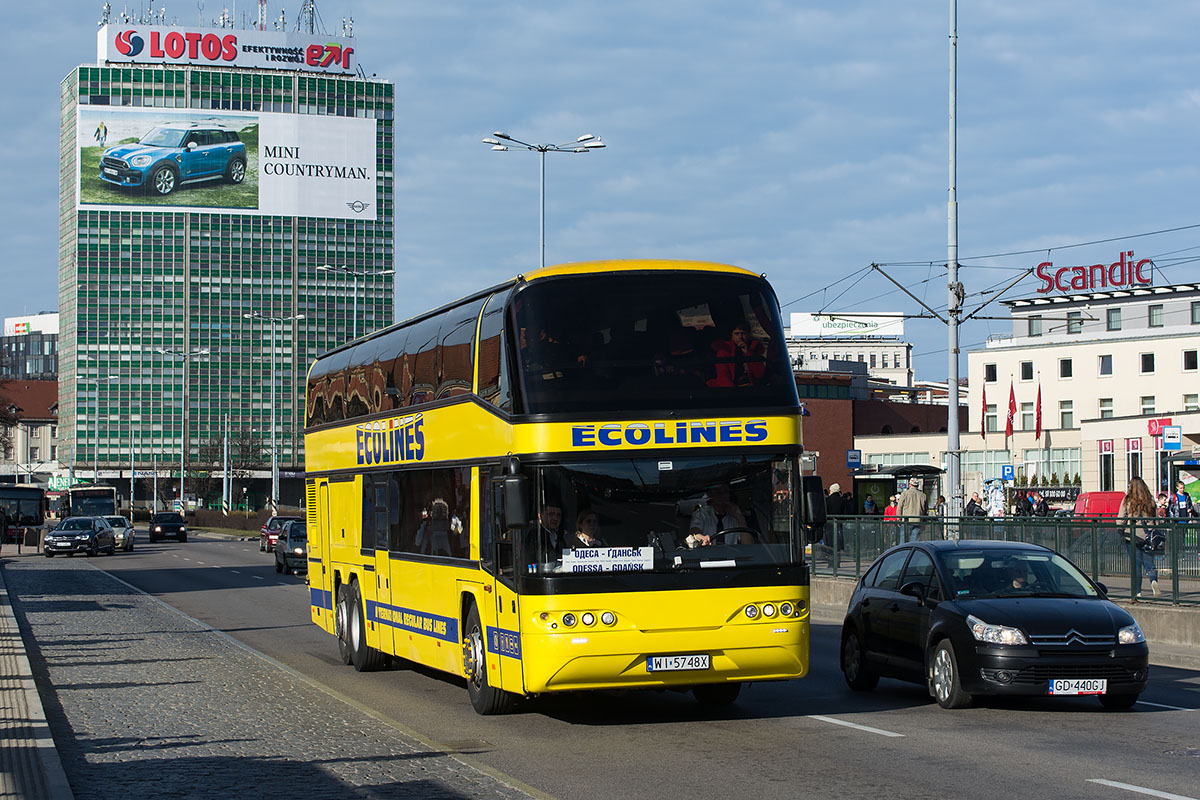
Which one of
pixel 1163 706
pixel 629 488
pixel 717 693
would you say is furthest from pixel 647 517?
pixel 1163 706

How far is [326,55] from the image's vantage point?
167 metres

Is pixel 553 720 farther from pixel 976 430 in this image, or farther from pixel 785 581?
pixel 976 430

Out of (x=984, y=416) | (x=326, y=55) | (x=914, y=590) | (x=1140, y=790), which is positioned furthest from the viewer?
(x=326, y=55)

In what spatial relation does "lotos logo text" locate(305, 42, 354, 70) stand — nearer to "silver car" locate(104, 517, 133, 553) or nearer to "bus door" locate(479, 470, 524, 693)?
"silver car" locate(104, 517, 133, 553)

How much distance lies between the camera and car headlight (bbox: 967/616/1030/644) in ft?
42.8

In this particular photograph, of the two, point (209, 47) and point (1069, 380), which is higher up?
point (209, 47)

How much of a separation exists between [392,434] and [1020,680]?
23.2 ft

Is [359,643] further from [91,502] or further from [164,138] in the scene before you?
[164,138]

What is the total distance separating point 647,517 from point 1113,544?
10.5 metres

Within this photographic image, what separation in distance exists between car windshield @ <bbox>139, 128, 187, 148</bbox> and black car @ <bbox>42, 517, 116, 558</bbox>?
110 meters

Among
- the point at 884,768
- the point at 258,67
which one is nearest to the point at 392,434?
the point at 884,768

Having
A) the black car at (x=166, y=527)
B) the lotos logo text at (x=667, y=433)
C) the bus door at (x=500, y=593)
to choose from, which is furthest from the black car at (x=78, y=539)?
the lotos logo text at (x=667, y=433)

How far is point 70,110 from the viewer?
546ft

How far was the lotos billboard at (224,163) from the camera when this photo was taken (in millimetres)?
162750
